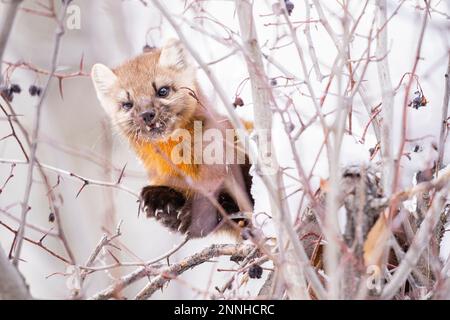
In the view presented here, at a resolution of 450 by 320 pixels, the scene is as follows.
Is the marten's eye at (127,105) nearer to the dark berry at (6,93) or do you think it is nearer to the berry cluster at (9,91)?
the berry cluster at (9,91)

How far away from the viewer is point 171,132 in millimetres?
4984

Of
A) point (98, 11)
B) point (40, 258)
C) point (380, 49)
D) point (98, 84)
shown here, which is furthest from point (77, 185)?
point (380, 49)

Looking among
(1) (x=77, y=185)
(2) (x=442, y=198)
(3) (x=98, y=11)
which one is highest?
(3) (x=98, y=11)

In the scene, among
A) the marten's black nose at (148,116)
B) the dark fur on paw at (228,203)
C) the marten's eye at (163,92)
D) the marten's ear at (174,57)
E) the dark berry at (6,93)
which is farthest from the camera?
the marten's ear at (174,57)

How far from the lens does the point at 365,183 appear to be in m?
2.88

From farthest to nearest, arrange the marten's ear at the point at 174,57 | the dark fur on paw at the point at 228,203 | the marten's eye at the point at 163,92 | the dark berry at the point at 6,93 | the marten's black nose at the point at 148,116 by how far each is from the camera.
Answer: the marten's ear at the point at 174,57
the marten's eye at the point at 163,92
the dark fur on paw at the point at 228,203
the marten's black nose at the point at 148,116
the dark berry at the point at 6,93

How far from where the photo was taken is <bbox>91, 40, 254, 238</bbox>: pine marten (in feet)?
16.1

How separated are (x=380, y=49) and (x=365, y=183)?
3.06 ft

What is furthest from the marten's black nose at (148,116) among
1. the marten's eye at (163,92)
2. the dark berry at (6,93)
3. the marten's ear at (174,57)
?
the dark berry at (6,93)

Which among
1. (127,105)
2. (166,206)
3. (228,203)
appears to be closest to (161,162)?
(166,206)

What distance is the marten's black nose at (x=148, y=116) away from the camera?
4824 mm

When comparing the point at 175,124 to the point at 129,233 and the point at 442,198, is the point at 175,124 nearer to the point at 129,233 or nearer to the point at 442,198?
the point at 442,198

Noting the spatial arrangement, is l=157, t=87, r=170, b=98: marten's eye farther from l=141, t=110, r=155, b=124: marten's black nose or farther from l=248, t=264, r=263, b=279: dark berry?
l=248, t=264, r=263, b=279: dark berry

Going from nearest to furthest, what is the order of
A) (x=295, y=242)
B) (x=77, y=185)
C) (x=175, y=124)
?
1. (x=295, y=242)
2. (x=175, y=124)
3. (x=77, y=185)
